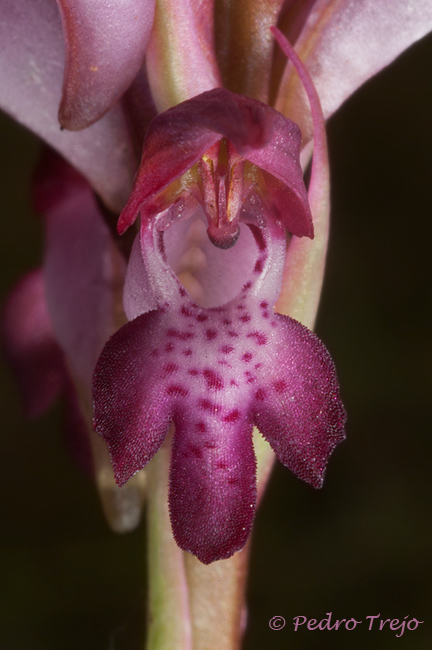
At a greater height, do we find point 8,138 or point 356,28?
point 356,28

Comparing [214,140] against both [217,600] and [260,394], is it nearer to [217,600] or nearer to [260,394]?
[260,394]

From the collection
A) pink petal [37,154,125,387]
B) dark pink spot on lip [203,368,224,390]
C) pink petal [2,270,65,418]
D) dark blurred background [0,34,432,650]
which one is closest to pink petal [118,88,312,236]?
dark pink spot on lip [203,368,224,390]

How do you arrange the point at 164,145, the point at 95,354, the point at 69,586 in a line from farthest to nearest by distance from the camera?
the point at 69,586 → the point at 95,354 → the point at 164,145

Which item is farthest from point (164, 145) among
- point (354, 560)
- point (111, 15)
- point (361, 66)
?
point (354, 560)

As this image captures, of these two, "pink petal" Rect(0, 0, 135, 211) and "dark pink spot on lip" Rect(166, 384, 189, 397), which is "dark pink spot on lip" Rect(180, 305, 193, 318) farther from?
"pink petal" Rect(0, 0, 135, 211)

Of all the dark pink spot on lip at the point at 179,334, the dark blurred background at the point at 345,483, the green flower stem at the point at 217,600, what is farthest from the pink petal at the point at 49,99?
the dark blurred background at the point at 345,483

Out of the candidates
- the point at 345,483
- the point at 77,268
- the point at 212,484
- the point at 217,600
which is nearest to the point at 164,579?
the point at 217,600

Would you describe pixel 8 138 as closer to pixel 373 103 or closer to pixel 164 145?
pixel 373 103
